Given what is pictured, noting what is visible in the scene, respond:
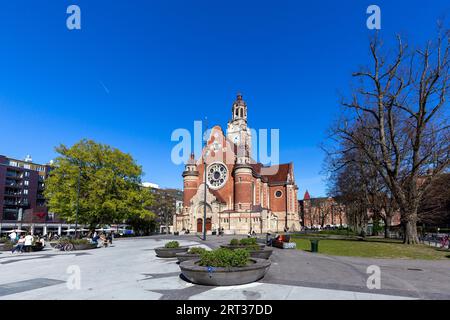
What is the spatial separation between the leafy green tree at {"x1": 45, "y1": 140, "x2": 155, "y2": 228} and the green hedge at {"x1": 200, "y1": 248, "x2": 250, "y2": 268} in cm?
3316

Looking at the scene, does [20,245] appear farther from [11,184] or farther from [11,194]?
[11,184]

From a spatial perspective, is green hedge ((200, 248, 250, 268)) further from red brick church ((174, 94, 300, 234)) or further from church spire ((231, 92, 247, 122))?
church spire ((231, 92, 247, 122))

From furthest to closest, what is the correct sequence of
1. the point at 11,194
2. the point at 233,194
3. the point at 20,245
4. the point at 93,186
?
1. the point at 11,194
2. the point at 233,194
3. the point at 93,186
4. the point at 20,245

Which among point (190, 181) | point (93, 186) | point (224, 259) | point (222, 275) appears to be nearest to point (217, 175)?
point (190, 181)

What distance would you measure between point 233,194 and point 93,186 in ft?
91.7

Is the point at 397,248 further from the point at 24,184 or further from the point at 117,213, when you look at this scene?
the point at 24,184

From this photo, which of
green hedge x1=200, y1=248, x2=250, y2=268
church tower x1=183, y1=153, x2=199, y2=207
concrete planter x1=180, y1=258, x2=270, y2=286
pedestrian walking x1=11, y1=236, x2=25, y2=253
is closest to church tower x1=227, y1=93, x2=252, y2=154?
church tower x1=183, y1=153, x2=199, y2=207

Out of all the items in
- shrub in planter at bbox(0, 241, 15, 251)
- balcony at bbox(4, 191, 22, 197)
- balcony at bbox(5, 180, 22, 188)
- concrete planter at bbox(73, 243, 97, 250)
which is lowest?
shrub in planter at bbox(0, 241, 15, 251)

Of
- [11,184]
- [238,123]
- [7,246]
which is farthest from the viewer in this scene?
[11,184]

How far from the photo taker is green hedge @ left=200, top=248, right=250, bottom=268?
1059 centimetres

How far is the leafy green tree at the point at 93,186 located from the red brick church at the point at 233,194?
44.7ft

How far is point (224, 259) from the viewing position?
10633 mm

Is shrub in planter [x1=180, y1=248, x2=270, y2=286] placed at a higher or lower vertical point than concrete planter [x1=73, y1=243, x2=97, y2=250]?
higher

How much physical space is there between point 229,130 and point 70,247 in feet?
195
